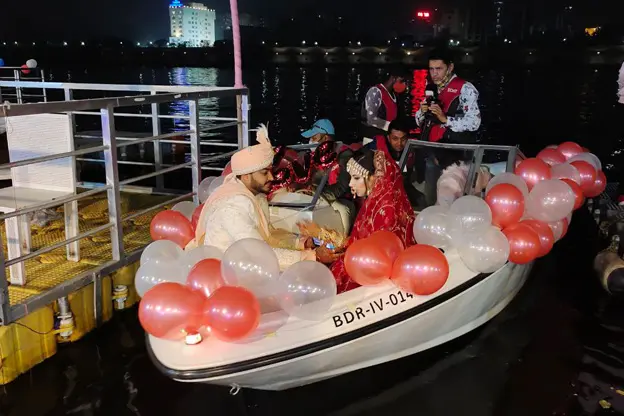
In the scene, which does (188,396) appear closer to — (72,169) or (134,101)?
(72,169)

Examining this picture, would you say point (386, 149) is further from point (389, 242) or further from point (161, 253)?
point (161, 253)

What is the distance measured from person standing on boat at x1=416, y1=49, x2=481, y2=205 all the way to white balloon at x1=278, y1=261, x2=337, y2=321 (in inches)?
134

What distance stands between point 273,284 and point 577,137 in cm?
2097

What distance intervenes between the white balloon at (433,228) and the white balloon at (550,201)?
112 cm

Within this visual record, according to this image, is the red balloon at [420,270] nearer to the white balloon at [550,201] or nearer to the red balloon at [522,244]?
the red balloon at [522,244]

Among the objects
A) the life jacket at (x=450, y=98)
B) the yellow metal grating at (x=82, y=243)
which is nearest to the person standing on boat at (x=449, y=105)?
the life jacket at (x=450, y=98)

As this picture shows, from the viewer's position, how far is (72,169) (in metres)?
4.95

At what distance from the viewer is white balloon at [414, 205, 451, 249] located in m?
4.28

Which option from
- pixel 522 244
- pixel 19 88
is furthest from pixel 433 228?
pixel 19 88

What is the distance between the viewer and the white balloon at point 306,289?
11.8 ft

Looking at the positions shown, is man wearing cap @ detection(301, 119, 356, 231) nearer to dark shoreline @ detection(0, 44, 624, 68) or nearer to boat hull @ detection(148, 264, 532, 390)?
boat hull @ detection(148, 264, 532, 390)

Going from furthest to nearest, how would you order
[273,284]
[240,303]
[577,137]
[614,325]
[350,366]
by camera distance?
1. [577,137]
2. [614,325]
3. [350,366]
4. [273,284]
5. [240,303]

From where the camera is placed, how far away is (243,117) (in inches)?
288

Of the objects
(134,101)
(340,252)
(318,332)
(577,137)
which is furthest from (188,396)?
(577,137)
